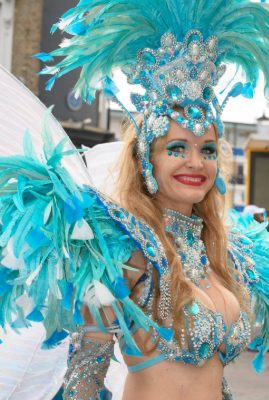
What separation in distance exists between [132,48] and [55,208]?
738 millimetres

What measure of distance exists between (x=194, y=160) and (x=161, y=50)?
42cm

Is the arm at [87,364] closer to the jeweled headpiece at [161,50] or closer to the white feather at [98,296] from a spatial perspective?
the white feather at [98,296]

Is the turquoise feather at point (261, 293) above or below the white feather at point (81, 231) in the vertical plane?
below

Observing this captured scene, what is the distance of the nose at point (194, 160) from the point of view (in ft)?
8.07

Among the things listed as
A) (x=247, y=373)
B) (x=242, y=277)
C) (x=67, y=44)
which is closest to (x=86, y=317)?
(x=242, y=277)

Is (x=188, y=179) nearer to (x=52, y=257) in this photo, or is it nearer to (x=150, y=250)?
(x=150, y=250)

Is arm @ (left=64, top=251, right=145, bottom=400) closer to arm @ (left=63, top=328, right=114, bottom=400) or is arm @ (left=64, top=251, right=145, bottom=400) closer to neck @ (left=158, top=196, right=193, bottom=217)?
arm @ (left=63, top=328, right=114, bottom=400)

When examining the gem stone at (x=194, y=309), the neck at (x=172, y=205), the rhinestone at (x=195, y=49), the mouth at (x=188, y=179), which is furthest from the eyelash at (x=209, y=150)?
the gem stone at (x=194, y=309)

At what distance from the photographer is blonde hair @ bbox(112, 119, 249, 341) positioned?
242 cm

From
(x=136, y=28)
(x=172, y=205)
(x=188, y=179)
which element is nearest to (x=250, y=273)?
(x=172, y=205)

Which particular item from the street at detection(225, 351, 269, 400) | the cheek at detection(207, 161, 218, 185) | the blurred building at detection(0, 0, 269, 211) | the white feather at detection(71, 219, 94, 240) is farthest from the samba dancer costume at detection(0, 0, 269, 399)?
the blurred building at detection(0, 0, 269, 211)

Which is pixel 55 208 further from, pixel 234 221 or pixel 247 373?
pixel 247 373

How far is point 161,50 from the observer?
2.56 meters

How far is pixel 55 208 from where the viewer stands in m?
2.18
